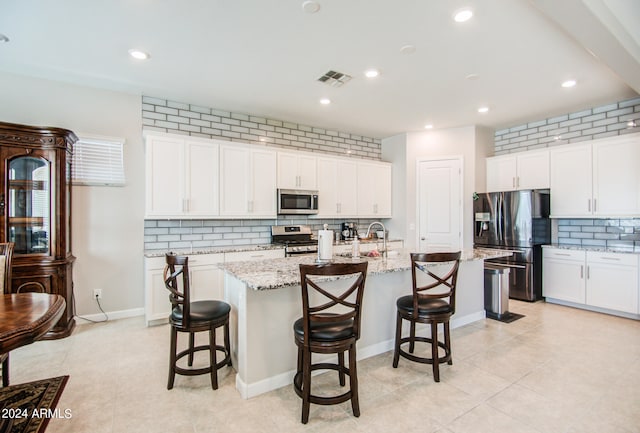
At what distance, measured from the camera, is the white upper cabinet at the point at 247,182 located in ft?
14.2

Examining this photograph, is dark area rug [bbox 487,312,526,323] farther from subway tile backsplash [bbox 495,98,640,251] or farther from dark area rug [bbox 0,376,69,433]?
dark area rug [bbox 0,376,69,433]

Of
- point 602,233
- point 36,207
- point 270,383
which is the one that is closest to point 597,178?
point 602,233

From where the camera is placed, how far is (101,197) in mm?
3857

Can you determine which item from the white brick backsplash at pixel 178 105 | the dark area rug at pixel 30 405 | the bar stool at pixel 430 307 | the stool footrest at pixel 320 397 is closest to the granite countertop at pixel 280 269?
the bar stool at pixel 430 307

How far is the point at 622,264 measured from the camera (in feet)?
13.2

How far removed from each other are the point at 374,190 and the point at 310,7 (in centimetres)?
381

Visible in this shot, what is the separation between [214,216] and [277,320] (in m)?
2.29

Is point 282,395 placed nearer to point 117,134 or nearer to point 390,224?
point 117,134

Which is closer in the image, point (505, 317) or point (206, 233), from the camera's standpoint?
point (505, 317)

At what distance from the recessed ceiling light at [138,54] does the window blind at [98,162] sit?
124 cm

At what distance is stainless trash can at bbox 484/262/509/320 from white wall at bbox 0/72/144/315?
4.44 m

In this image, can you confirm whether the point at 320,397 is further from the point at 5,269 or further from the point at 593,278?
the point at 593,278

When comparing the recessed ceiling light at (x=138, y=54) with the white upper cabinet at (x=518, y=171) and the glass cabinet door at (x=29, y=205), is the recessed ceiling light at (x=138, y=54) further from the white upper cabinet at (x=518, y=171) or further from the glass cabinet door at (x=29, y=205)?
the white upper cabinet at (x=518, y=171)

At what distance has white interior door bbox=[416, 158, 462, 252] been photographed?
211 inches
